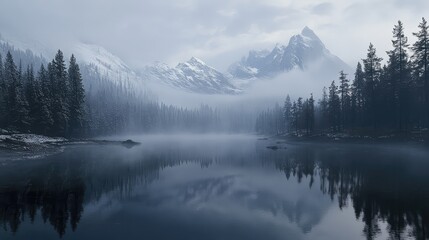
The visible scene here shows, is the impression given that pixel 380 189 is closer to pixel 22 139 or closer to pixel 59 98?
pixel 22 139

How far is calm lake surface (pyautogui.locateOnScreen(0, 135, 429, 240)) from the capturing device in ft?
61.4

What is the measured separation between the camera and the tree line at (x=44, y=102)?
7238 cm

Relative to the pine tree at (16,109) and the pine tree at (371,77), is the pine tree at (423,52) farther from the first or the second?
the pine tree at (16,109)

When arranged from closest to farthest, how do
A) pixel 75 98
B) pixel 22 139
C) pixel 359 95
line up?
pixel 22 139 < pixel 75 98 < pixel 359 95

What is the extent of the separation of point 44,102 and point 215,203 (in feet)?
209

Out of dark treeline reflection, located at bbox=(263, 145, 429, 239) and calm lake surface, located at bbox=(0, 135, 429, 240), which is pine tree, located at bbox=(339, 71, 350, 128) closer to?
dark treeline reflection, located at bbox=(263, 145, 429, 239)

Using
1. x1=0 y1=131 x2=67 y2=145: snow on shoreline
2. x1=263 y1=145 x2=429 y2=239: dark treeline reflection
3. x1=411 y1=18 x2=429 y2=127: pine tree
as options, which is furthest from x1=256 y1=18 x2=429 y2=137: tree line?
x1=0 y1=131 x2=67 y2=145: snow on shoreline

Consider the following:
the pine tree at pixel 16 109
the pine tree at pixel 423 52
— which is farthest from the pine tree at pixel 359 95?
the pine tree at pixel 16 109

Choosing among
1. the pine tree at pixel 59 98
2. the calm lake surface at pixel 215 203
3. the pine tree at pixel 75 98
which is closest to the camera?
the calm lake surface at pixel 215 203

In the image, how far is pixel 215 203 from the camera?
85.7ft

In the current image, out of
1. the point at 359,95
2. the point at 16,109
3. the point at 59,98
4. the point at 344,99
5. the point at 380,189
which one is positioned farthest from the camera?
the point at 344,99

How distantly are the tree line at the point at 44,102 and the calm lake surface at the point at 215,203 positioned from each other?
120 feet

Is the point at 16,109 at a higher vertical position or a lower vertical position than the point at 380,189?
higher

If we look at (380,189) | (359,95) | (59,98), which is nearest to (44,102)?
(59,98)
